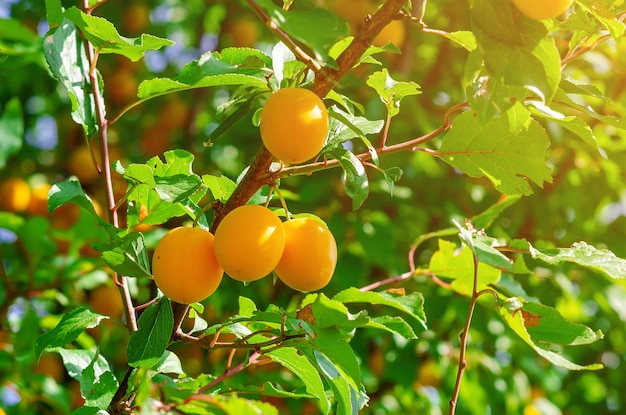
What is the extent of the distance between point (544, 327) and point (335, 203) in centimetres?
107

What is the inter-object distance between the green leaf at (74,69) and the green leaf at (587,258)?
56 cm

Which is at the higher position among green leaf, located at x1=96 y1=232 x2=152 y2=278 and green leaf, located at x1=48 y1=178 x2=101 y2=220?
green leaf, located at x1=48 y1=178 x2=101 y2=220

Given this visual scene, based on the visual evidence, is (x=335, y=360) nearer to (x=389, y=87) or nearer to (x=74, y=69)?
(x=389, y=87)

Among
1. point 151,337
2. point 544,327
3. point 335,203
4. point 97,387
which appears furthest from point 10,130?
point 544,327

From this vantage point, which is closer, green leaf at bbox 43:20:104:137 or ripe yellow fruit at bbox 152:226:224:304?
ripe yellow fruit at bbox 152:226:224:304

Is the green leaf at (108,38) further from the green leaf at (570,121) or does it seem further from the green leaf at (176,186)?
the green leaf at (570,121)

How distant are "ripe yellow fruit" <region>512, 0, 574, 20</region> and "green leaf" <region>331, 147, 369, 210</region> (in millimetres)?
229

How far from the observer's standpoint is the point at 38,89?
235cm

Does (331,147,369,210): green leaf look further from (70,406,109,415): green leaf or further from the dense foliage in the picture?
(70,406,109,415): green leaf

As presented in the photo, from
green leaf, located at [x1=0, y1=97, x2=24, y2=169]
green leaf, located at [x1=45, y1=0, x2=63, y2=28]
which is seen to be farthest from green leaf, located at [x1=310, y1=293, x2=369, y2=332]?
green leaf, located at [x1=0, y1=97, x2=24, y2=169]

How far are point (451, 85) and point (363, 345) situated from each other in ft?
2.79

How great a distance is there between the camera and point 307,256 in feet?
2.57

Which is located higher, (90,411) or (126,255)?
(126,255)

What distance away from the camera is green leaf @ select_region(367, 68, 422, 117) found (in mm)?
827
